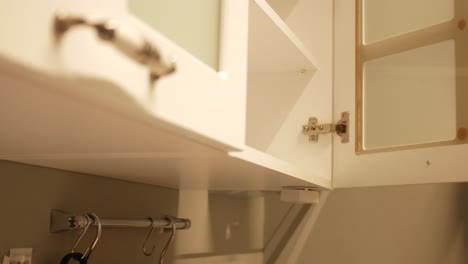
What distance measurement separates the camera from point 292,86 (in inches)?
46.1

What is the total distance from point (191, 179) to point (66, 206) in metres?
0.25

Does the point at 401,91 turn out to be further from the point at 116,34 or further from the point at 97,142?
the point at 116,34

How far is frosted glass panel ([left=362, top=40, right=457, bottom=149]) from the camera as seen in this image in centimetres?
90

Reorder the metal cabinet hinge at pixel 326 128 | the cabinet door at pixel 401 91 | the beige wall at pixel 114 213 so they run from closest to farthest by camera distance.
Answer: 1. the beige wall at pixel 114 213
2. the cabinet door at pixel 401 91
3. the metal cabinet hinge at pixel 326 128

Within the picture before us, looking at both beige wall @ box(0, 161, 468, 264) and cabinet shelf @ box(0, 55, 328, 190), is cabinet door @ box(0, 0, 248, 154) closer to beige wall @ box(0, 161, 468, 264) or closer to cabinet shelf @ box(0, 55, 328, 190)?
cabinet shelf @ box(0, 55, 328, 190)

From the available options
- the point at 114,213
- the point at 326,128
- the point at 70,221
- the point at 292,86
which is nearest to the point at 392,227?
the point at 326,128

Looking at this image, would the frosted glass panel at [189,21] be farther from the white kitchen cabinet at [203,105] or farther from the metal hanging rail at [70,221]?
the metal hanging rail at [70,221]

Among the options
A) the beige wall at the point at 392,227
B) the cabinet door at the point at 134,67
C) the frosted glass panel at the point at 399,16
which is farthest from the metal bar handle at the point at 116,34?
the beige wall at the point at 392,227

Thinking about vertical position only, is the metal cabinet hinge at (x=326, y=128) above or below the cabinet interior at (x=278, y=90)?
below

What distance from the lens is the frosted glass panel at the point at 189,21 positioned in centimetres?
47

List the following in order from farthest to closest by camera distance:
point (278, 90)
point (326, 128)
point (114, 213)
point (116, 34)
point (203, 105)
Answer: point (278, 90)
point (326, 128)
point (114, 213)
point (203, 105)
point (116, 34)

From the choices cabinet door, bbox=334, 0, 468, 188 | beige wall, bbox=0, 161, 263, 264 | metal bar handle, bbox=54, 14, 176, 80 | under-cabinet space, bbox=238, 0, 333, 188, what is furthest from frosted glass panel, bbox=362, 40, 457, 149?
metal bar handle, bbox=54, 14, 176, 80

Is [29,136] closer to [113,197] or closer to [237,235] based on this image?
[113,197]

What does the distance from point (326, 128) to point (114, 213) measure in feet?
1.65
